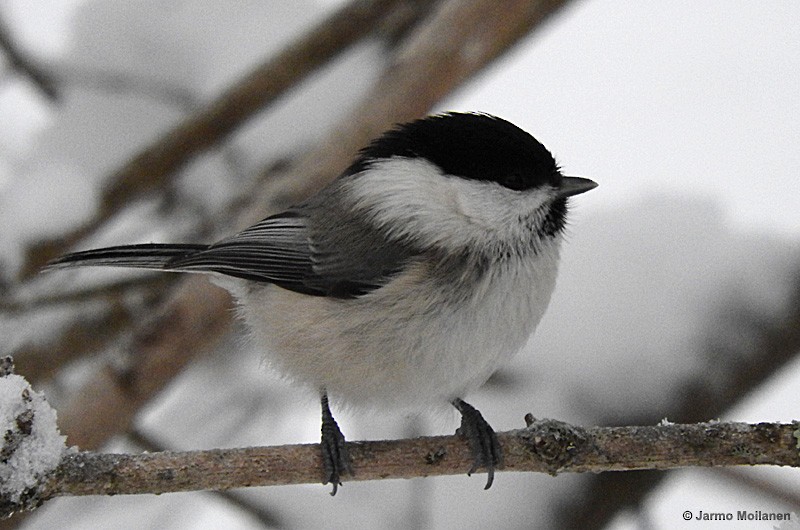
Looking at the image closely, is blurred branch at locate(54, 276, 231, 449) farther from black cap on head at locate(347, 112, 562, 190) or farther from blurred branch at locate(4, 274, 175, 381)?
black cap on head at locate(347, 112, 562, 190)

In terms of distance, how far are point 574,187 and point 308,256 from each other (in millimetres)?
611

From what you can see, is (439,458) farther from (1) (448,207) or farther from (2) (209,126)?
(2) (209,126)

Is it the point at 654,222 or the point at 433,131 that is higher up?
the point at 654,222

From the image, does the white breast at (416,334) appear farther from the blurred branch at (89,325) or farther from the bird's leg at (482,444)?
the blurred branch at (89,325)

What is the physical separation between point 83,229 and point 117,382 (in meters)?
0.57

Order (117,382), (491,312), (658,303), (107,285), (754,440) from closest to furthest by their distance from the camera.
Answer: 1. (754,440)
2. (491,312)
3. (117,382)
4. (658,303)
5. (107,285)

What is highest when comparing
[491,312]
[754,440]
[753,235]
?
[753,235]

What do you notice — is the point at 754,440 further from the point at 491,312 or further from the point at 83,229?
the point at 83,229

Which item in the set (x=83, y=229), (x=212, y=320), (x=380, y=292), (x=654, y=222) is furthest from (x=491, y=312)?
(x=83, y=229)

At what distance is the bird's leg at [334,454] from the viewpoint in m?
1.76

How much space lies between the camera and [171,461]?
1.54 meters

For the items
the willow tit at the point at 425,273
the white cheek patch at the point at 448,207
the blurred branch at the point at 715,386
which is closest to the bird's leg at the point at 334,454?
the willow tit at the point at 425,273

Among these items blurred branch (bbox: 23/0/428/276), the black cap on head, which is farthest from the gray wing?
blurred branch (bbox: 23/0/428/276)

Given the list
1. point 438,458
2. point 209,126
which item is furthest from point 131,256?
point 438,458
